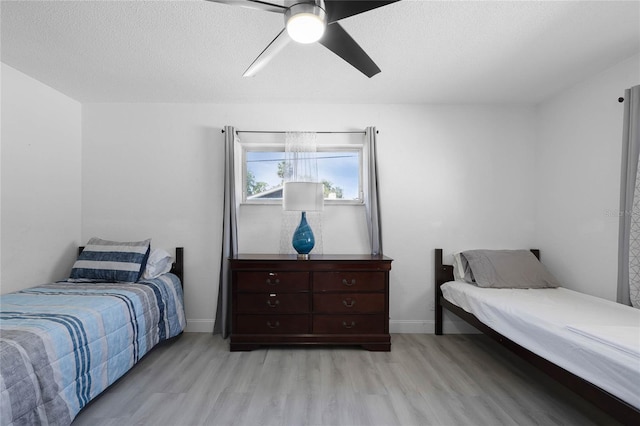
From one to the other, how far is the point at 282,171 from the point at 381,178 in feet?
3.46

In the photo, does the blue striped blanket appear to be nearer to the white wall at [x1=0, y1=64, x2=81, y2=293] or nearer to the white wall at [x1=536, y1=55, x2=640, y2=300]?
the white wall at [x1=0, y1=64, x2=81, y2=293]

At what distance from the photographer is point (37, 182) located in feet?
9.31

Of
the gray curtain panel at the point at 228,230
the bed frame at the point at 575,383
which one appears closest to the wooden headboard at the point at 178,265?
the gray curtain panel at the point at 228,230

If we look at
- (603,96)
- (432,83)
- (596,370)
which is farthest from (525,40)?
(596,370)

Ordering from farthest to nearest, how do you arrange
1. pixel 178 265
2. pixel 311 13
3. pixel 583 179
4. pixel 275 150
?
1. pixel 275 150
2. pixel 178 265
3. pixel 583 179
4. pixel 311 13

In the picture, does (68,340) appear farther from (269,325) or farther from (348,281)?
(348,281)

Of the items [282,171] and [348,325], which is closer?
[348,325]

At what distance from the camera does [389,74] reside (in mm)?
2719

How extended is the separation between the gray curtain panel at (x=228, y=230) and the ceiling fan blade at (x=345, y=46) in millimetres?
1753

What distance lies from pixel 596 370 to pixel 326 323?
1842mm

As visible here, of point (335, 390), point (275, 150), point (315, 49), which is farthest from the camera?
point (275, 150)

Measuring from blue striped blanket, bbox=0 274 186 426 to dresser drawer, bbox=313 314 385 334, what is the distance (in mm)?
1330

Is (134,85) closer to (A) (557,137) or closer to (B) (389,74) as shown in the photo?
(B) (389,74)

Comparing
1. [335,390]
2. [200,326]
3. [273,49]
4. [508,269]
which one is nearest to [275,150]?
[273,49]
